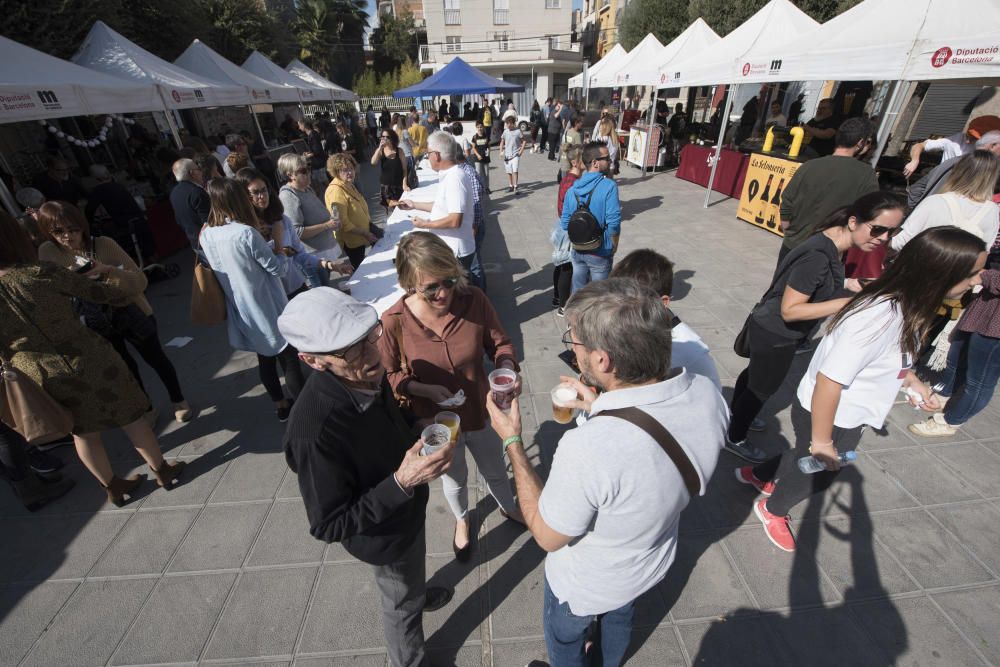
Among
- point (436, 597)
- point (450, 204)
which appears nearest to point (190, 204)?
point (450, 204)

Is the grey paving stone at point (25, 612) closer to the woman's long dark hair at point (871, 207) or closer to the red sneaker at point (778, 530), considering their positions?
the red sneaker at point (778, 530)

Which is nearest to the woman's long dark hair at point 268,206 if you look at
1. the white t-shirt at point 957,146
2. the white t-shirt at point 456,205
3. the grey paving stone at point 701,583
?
the white t-shirt at point 456,205

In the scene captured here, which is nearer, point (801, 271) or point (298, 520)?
point (801, 271)

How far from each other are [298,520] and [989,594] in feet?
13.1

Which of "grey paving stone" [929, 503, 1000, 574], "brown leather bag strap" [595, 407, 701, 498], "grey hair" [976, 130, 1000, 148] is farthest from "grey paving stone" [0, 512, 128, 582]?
"grey hair" [976, 130, 1000, 148]

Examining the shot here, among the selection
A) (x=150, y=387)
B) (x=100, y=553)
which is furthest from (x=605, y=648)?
(x=150, y=387)

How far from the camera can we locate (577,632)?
1.60 m

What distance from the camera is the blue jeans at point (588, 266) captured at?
4.32 m

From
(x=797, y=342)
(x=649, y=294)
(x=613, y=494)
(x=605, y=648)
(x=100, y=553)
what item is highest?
(x=649, y=294)

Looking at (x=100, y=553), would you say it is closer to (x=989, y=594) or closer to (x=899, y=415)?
(x=989, y=594)

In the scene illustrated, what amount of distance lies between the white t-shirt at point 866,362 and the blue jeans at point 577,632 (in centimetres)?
136

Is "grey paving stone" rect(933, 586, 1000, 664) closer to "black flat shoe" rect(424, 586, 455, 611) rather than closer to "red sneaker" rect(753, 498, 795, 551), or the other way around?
"red sneaker" rect(753, 498, 795, 551)

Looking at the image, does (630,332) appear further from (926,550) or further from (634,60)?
(634,60)

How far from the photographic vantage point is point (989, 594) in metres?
2.25
